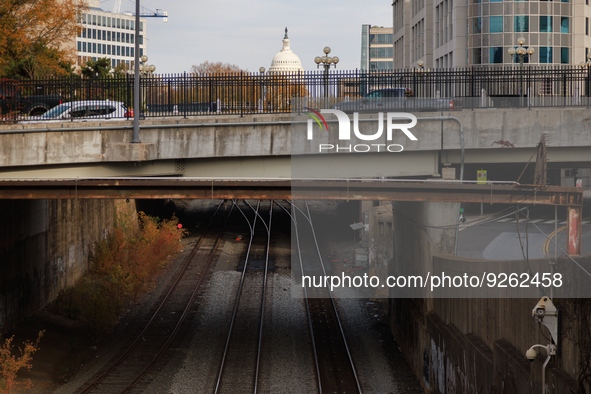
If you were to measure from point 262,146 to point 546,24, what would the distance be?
49.1m

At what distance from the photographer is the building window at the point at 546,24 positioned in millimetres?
57500

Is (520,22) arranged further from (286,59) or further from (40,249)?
(286,59)

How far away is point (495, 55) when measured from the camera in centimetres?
5806

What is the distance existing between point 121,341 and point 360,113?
10840mm

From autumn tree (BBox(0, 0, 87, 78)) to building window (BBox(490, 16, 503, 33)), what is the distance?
121ft

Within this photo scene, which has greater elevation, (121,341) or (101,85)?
(101,85)

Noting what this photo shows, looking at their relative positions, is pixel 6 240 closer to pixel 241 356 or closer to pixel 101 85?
pixel 101 85

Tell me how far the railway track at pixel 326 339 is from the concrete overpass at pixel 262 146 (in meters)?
5.81

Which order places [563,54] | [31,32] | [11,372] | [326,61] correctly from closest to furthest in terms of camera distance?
[11,372], [326,61], [31,32], [563,54]

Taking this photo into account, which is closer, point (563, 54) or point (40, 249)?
point (40, 249)

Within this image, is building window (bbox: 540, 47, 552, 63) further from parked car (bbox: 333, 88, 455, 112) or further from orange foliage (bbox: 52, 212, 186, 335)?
parked car (bbox: 333, 88, 455, 112)

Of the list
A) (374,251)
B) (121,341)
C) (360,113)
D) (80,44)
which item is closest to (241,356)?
(121,341)

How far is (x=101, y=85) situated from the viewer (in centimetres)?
1861

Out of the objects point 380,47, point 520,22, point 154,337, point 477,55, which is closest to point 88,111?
point 154,337
